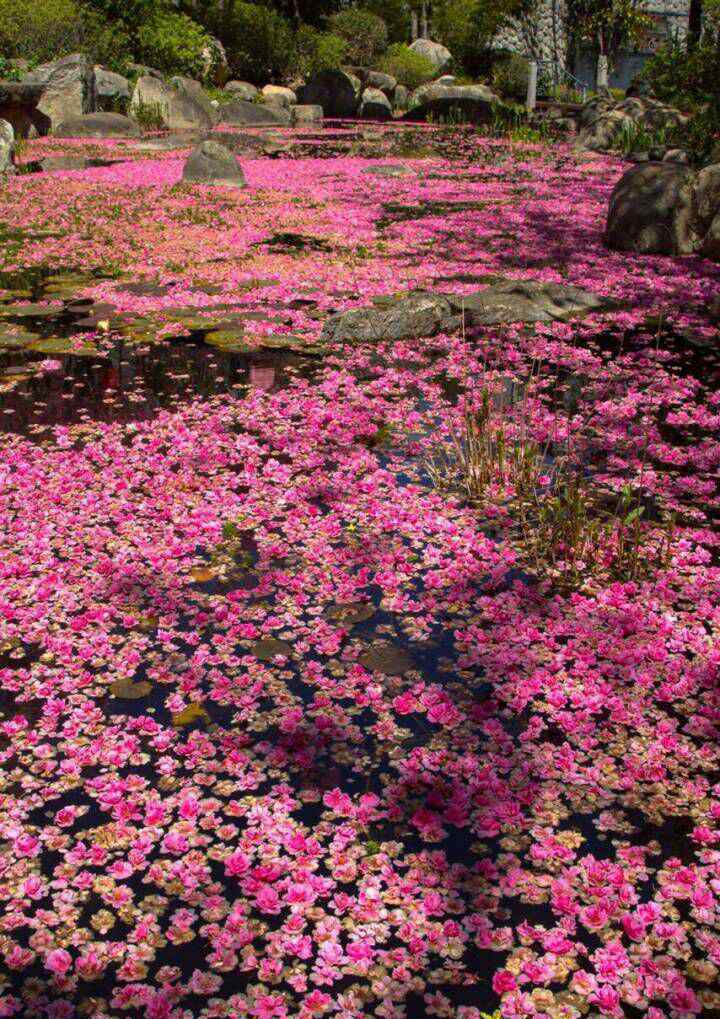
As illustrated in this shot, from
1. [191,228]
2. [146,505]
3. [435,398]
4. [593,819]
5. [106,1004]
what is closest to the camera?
[106,1004]

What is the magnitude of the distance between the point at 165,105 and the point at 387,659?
101 feet

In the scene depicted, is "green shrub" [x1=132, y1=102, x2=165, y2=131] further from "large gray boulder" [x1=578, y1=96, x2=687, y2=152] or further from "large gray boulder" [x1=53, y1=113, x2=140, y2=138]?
"large gray boulder" [x1=578, y1=96, x2=687, y2=152]

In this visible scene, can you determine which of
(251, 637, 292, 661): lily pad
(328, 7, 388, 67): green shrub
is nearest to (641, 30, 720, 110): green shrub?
(251, 637, 292, 661): lily pad

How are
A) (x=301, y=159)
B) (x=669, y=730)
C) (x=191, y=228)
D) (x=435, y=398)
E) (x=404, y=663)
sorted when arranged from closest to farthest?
1. (x=669, y=730)
2. (x=404, y=663)
3. (x=435, y=398)
4. (x=191, y=228)
5. (x=301, y=159)

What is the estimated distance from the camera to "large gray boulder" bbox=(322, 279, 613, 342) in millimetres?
9430

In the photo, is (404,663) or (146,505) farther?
(146,505)

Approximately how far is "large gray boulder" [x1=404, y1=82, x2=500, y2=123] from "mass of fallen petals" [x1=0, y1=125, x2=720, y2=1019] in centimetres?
3221

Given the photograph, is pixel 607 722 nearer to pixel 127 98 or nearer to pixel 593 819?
pixel 593 819

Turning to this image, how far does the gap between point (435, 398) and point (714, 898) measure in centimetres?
525

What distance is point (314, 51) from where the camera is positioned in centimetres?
4662

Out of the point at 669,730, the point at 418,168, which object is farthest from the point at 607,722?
the point at 418,168

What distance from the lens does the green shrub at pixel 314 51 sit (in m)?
45.9

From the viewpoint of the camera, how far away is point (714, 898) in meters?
3.05

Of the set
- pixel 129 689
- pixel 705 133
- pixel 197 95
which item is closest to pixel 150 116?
pixel 197 95
